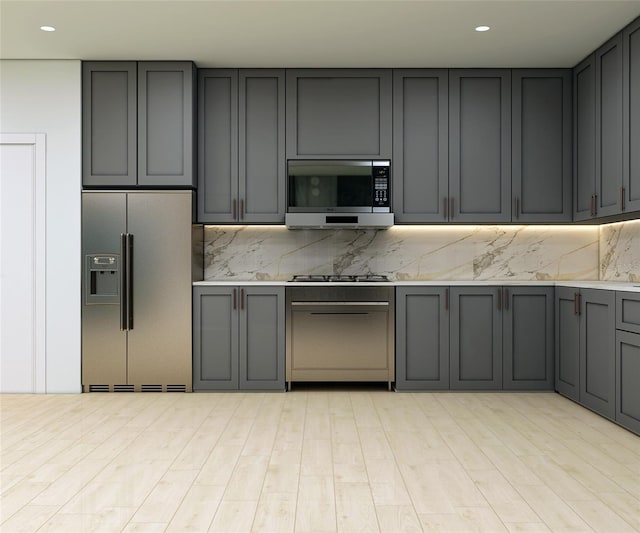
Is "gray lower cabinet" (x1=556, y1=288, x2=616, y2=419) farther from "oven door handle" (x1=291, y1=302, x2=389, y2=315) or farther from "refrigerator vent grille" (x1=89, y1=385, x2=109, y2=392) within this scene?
"refrigerator vent grille" (x1=89, y1=385, x2=109, y2=392)

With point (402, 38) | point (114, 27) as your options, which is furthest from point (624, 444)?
→ point (114, 27)

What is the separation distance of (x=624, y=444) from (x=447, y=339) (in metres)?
1.50

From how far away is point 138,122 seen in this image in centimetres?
431

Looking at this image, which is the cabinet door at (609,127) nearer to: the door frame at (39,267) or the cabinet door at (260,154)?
the cabinet door at (260,154)

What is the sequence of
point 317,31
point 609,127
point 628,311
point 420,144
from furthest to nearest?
point 420,144
point 609,127
point 317,31
point 628,311

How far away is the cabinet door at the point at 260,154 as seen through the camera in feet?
14.7

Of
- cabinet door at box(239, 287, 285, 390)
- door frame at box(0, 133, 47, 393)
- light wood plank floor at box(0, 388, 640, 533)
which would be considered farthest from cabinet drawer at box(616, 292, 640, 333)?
door frame at box(0, 133, 47, 393)

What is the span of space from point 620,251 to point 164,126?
12.3 ft

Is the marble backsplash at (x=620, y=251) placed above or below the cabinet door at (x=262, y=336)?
above

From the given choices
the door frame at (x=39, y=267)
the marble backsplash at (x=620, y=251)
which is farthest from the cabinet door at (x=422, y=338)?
the door frame at (x=39, y=267)

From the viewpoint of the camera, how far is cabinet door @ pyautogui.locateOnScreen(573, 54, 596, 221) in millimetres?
4094

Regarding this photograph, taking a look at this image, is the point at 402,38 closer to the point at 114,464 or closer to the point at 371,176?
the point at 371,176

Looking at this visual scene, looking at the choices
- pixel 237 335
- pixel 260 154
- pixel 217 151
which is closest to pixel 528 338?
pixel 237 335

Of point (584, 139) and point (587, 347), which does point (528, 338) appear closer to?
point (587, 347)
